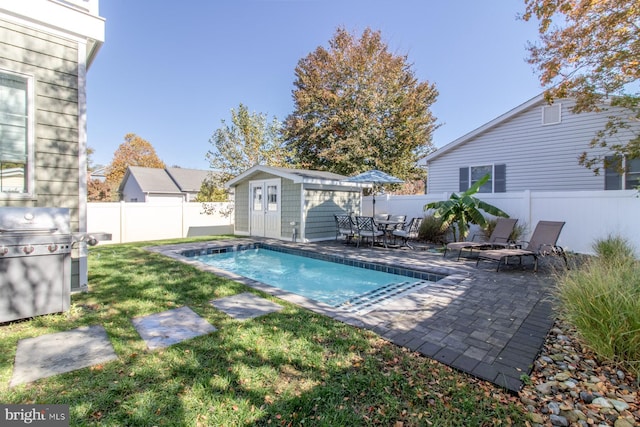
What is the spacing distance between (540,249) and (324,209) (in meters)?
7.44

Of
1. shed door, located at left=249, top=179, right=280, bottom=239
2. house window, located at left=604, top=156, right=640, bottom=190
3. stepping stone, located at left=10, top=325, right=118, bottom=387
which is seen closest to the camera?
stepping stone, located at left=10, top=325, right=118, bottom=387

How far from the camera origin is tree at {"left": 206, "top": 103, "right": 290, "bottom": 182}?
64.4 ft

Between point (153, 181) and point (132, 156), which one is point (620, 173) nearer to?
point (153, 181)

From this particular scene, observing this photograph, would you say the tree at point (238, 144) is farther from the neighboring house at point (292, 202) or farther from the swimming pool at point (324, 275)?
the swimming pool at point (324, 275)

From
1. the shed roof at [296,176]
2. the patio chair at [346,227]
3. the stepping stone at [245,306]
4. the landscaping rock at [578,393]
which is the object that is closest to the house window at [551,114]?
the shed roof at [296,176]

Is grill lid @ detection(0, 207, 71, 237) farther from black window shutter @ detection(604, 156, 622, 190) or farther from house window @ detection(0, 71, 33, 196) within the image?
black window shutter @ detection(604, 156, 622, 190)

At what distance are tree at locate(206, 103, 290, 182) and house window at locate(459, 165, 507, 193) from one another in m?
12.0

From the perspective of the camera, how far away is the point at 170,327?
11.9ft

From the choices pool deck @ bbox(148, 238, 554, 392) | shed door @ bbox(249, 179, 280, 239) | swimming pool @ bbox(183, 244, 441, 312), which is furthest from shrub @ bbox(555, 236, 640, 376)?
shed door @ bbox(249, 179, 280, 239)

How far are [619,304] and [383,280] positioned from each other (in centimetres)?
424

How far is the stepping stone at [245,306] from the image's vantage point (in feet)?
13.3

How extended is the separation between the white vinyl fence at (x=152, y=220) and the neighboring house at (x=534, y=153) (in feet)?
38.4

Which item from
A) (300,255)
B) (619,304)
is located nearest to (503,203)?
(300,255)

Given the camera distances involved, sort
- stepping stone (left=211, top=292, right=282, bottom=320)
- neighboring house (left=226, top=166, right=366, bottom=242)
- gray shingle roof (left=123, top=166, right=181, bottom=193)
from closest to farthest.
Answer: stepping stone (left=211, top=292, right=282, bottom=320) → neighboring house (left=226, top=166, right=366, bottom=242) → gray shingle roof (left=123, top=166, right=181, bottom=193)
